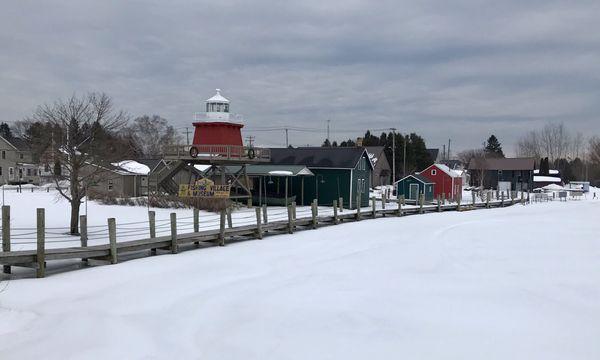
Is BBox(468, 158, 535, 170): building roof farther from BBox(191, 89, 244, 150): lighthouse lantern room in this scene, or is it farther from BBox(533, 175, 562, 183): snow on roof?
BBox(191, 89, 244, 150): lighthouse lantern room

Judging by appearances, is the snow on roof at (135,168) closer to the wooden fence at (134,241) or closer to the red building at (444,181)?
the wooden fence at (134,241)

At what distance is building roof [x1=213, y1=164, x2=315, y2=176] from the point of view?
3647 centimetres

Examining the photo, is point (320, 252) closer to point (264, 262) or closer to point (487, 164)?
point (264, 262)

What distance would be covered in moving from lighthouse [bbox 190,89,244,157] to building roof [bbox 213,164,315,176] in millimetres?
2245

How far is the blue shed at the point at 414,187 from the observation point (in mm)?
48250

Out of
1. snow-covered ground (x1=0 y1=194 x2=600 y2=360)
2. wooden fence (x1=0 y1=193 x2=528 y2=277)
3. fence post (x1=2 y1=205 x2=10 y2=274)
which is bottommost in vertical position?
snow-covered ground (x1=0 y1=194 x2=600 y2=360)

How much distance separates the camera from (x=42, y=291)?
37.1 feet

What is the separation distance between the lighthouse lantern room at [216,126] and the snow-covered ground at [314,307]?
19832 millimetres

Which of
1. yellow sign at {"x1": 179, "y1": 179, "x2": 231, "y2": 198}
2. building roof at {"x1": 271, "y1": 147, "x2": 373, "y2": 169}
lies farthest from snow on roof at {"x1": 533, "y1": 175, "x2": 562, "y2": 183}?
yellow sign at {"x1": 179, "y1": 179, "x2": 231, "y2": 198}

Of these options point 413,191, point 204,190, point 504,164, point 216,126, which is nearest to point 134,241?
point 204,190

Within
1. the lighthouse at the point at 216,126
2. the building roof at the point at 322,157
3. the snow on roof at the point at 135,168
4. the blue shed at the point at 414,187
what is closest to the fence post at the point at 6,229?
the lighthouse at the point at 216,126

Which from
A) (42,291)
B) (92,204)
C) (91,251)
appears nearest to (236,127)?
(92,204)

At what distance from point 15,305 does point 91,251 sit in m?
3.73

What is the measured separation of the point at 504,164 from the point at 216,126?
53500mm
